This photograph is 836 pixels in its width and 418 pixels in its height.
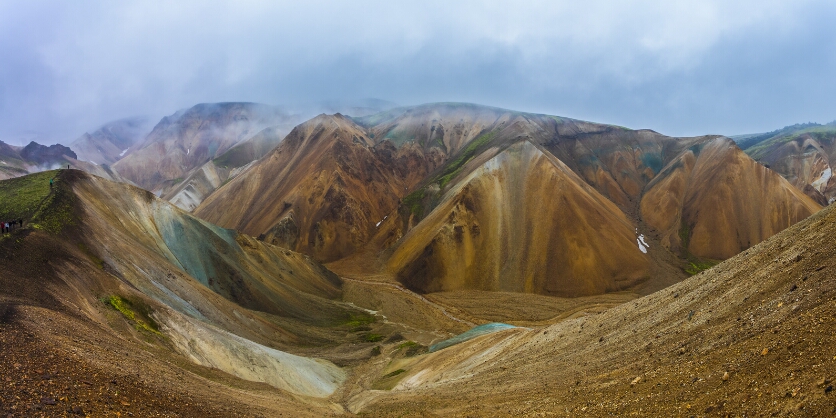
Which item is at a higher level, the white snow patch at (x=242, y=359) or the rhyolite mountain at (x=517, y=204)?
the rhyolite mountain at (x=517, y=204)

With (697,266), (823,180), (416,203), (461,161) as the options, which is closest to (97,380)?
(697,266)

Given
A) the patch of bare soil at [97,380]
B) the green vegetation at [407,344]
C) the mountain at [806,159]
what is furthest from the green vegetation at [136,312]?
the mountain at [806,159]

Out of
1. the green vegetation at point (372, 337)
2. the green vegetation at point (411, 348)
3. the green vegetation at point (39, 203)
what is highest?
the green vegetation at point (39, 203)

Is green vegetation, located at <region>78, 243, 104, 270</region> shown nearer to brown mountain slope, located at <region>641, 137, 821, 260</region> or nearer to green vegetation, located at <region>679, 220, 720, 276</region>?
green vegetation, located at <region>679, 220, 720, 276</region>

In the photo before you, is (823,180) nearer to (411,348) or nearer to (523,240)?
(523,240)

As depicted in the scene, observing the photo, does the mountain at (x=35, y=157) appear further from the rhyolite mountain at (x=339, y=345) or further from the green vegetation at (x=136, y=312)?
the green vegetation at (x=136, y=312)

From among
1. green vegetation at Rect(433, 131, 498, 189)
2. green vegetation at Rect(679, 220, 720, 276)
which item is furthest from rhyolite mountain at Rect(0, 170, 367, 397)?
green vegetation at Rect(679, 220, 720, 276)
